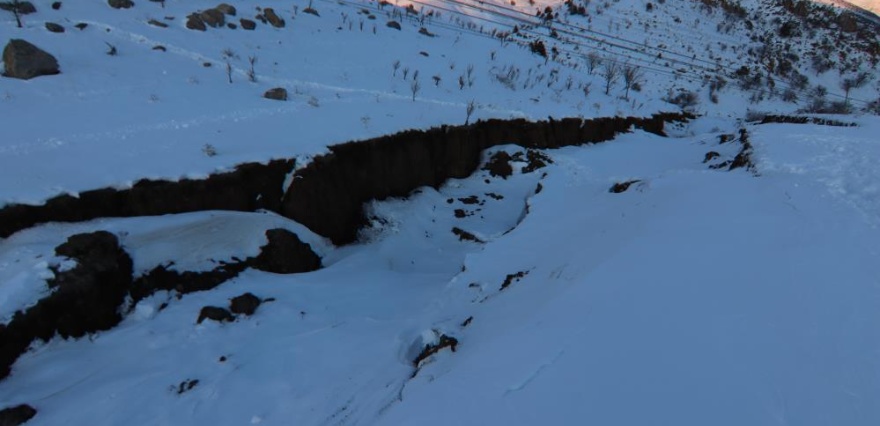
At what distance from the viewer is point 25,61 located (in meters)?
6.66

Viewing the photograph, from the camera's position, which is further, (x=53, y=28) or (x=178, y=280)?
(x=53, y=28)

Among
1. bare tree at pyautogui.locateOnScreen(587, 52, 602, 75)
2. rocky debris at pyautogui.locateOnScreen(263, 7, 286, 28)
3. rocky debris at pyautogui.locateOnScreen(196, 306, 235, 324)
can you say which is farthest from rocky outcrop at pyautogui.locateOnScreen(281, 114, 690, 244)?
bare tree at pyautogui.locateOnScreen(587, 52, 602, 75)

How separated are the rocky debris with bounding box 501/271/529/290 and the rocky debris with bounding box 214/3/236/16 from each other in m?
10.1

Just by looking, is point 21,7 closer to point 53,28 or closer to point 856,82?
point 53,28

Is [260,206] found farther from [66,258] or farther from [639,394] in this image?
[639,394]

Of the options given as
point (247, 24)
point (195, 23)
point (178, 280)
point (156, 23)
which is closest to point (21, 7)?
point (156, 23)

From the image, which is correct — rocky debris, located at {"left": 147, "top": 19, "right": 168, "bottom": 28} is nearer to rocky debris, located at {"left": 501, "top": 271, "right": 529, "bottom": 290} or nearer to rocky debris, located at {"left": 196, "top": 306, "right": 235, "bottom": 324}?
rocky debris, located at {"left": 196, "top": 306, "right": 235, "bottom": 324}

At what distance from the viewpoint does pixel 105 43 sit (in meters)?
8.34

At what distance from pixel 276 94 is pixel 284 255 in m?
3.75

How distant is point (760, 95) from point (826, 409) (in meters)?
26.8

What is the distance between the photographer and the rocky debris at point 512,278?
18.0ft

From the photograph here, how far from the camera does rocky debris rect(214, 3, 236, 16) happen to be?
1134 cm

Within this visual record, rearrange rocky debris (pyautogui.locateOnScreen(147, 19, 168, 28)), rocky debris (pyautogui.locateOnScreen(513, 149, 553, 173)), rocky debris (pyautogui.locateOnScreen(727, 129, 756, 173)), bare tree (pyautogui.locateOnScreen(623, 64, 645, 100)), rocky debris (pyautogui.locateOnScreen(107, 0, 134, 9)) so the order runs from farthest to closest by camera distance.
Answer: bare tree (pyautogui.locateOnScreen(623, 64, 645, 100)), rocky debris (pyautogui.locateOnScreen(513, 149, 553, 173)), rocky debris (pyautogui.locateOnScreen(107, 0, 134, 9)), rocky debris (pyautogui.locateOnScreen(147, 19, 168, 28)), rocky debris (pyautogui.locateOnScreen(727, 129, 756, 173))

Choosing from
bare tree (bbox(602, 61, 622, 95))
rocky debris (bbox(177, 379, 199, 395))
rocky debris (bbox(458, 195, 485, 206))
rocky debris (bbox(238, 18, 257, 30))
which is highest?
bare tree (bbox(602, 61, 622, 95))
